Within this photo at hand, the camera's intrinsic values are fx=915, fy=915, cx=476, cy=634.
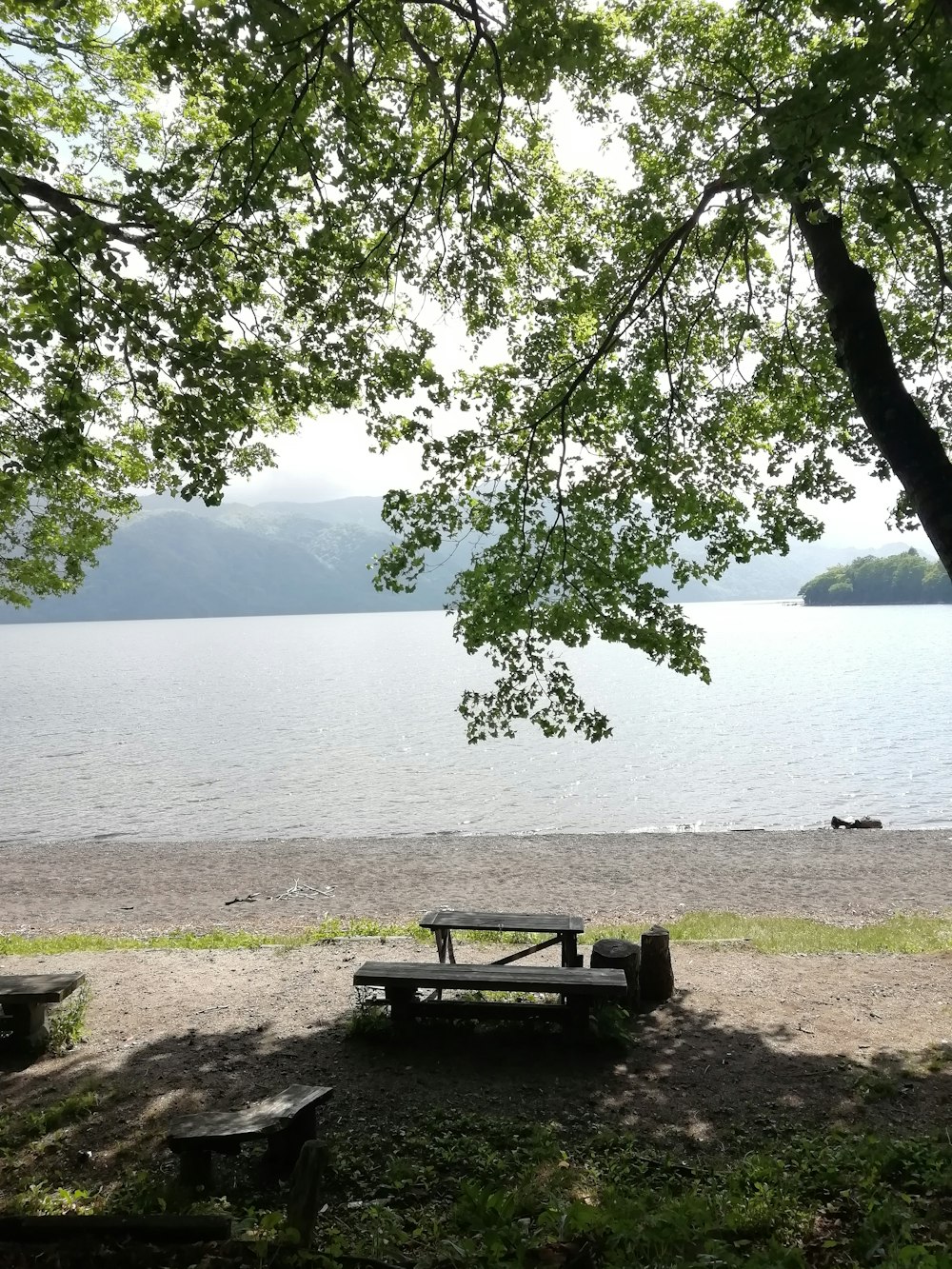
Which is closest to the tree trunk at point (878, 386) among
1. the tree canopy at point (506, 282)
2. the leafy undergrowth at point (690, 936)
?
the tree canopy at point (506, 282)

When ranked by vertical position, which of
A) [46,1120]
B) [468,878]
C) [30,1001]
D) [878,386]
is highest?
[878,386]

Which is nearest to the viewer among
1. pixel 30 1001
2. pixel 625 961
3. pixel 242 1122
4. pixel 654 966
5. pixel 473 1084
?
pixel 242 1122

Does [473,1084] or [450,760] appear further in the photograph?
[450,760]

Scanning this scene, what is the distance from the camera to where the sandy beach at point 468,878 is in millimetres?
16781

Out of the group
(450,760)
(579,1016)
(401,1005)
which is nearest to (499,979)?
(579,1016)

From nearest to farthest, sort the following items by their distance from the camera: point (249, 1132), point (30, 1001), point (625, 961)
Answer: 1. point (249, 1132)
2. point (30, 1001)
3. point (625, 961)

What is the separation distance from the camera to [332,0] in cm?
675

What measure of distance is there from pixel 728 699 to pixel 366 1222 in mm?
60697

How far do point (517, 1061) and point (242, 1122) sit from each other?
271 centimetres

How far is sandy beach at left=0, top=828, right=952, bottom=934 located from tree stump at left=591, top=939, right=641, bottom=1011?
7.43 meters

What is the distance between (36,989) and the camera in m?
6.91

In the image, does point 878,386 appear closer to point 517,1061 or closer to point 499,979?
point 499,979

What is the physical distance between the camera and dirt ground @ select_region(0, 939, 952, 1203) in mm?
5961

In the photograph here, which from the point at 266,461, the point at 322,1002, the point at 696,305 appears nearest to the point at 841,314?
the point at 696,305
